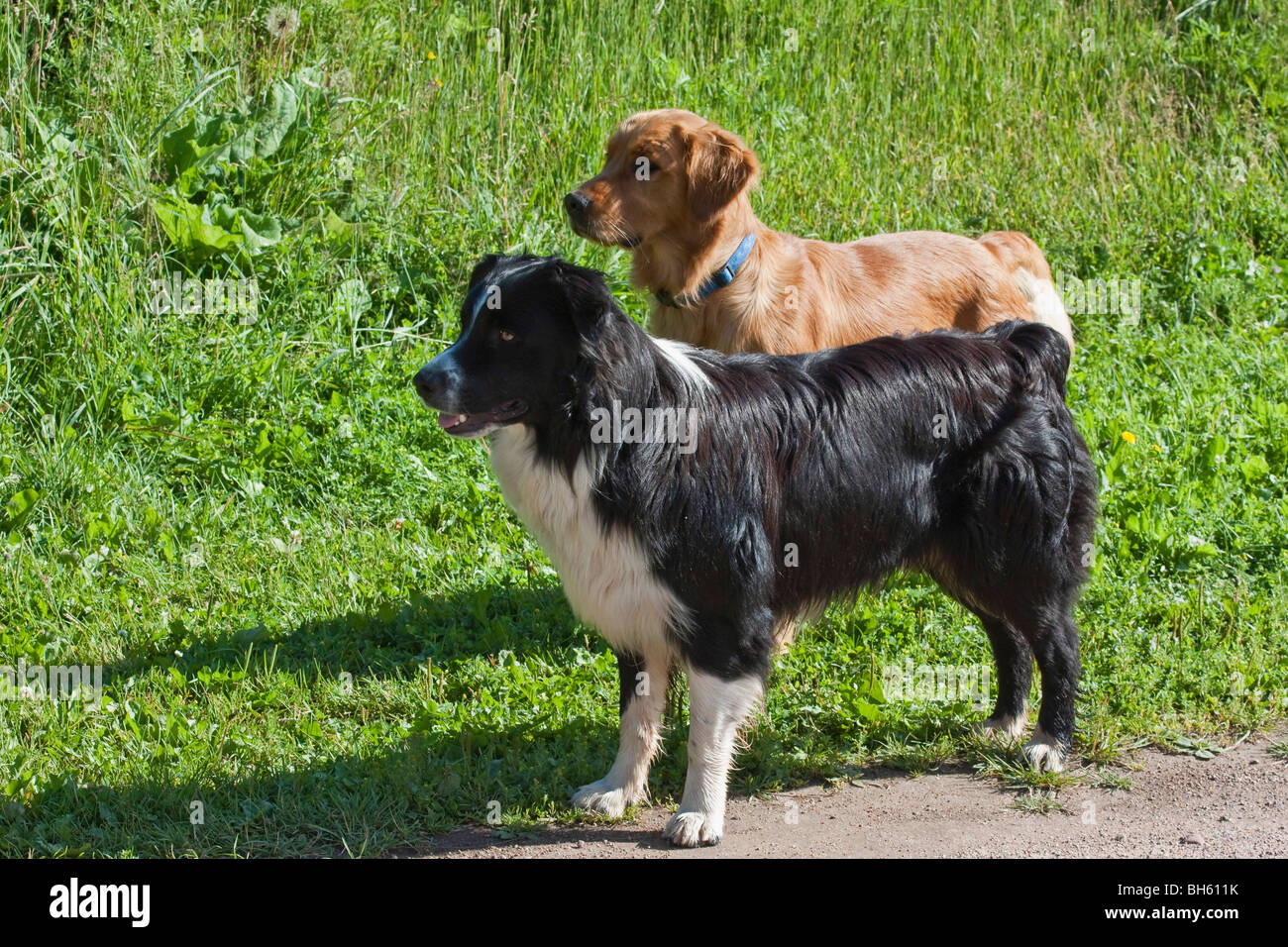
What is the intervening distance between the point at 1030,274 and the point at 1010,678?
235 centimetres

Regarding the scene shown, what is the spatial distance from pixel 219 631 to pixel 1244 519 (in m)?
4.64

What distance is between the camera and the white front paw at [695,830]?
400 cm

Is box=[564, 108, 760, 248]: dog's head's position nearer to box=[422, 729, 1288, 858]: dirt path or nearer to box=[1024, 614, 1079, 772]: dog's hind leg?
box=[1024, 614, 1079, 772]: dog's hind leg

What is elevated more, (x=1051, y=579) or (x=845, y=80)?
(x=845, y=80)

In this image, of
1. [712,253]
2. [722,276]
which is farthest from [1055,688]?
[712,253]

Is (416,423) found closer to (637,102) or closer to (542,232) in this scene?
(542,232)

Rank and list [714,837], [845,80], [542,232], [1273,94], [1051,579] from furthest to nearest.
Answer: [1273,94] < [845,80] < [542,232] < [1051,579] < [714,837]

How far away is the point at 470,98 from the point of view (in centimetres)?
832

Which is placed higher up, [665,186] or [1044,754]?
[665,186]

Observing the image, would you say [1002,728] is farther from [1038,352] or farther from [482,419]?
[482,419]

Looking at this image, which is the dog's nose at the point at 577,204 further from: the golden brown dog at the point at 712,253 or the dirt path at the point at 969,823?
the dirt path at the point at 969,823

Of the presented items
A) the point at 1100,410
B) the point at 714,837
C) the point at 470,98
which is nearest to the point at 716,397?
the point at 714,837

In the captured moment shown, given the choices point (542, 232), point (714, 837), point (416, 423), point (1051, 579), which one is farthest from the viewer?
point (542, 232)

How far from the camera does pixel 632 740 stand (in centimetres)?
426
